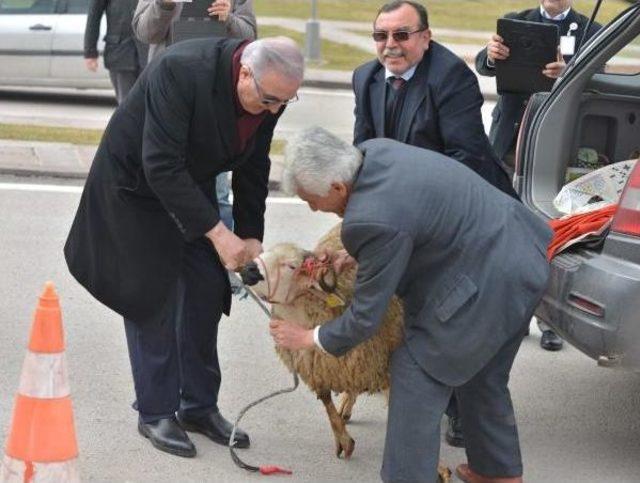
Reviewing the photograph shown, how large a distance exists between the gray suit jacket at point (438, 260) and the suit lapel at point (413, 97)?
797mm

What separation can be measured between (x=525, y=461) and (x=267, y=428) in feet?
3.52

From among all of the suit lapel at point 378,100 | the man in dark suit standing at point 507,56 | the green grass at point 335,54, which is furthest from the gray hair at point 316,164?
the green grass at point 335,54

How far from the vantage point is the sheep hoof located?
5.09 metres

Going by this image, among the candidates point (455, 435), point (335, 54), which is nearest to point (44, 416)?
point (455, 435)

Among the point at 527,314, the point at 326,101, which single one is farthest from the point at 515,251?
the point at 326,101

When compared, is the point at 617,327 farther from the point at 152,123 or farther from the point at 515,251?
the point at 152,123

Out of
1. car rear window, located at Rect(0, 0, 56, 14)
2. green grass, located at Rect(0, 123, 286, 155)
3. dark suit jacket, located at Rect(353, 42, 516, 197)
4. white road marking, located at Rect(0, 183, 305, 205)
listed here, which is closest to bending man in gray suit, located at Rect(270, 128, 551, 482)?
dark suit jacket, located at Rect(353, 42, 516, 197)

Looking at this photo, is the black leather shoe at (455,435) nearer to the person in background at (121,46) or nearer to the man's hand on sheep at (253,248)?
the man's hand on sheep at (253,248)

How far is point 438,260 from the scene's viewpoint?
13.7 feet

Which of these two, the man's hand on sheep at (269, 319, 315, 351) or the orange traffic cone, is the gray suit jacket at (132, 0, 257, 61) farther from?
the orange traffic cone

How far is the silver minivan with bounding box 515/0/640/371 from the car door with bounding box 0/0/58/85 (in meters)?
8.16

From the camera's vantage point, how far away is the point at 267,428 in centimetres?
543

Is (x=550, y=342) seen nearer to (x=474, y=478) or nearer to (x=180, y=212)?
(x=474, y=478)

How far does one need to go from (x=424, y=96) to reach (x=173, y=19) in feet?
7.39
